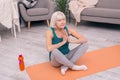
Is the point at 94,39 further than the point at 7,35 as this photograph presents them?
No

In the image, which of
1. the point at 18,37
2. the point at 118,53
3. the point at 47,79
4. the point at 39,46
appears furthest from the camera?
the point at 18,37

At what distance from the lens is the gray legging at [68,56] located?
205 cm

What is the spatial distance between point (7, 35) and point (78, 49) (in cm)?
204

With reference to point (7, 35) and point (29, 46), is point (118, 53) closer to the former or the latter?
point (29, 46)

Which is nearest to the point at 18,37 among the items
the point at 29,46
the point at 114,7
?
the point at 29,46

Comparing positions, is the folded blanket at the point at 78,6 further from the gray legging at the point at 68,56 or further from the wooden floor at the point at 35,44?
the gray legging at the point at 68,56

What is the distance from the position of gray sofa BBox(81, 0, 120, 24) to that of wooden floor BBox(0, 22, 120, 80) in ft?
0.70

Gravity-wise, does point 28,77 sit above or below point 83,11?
below

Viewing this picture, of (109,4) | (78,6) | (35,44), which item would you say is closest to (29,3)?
(78,6)

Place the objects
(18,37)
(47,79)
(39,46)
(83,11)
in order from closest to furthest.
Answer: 1. (47,79)
2. (39,46)
3. (18,37)
4. (83,11)

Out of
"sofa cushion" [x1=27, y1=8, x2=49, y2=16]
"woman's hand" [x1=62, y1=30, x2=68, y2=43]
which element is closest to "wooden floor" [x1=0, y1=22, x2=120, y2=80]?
"sofa cushion" [x1=27, y1=8, x2=49, y2=16]

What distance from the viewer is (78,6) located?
13.3ft

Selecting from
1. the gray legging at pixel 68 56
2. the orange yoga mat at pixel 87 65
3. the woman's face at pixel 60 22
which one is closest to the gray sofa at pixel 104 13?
the orange yoga mat at pixel 87 65

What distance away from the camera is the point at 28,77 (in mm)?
2145
